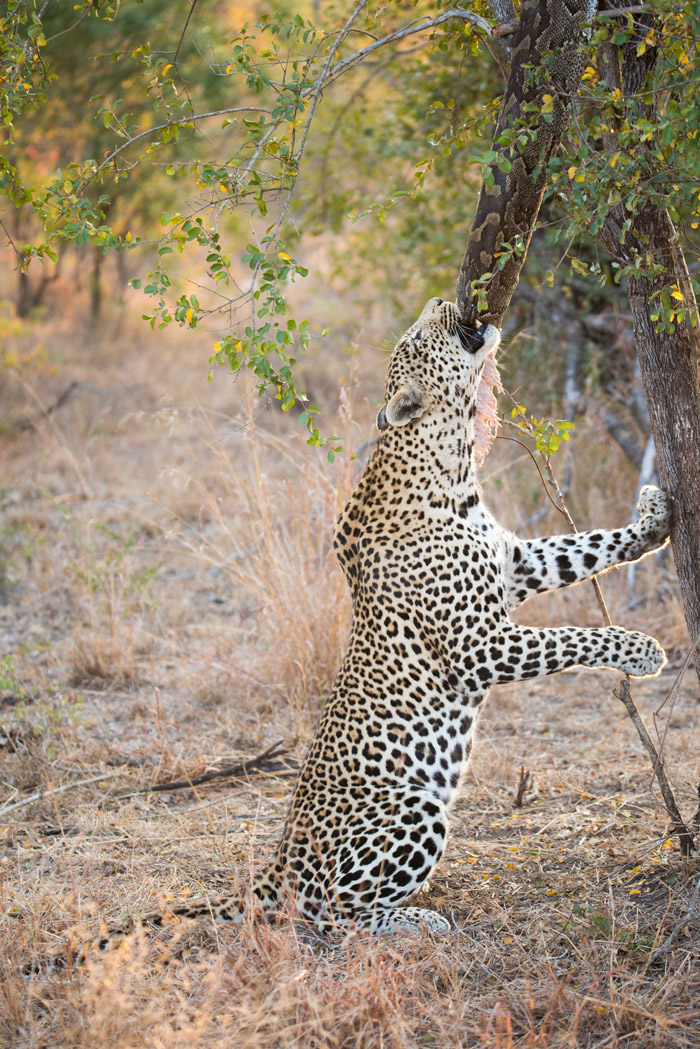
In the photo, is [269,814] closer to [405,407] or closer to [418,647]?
[418,647]

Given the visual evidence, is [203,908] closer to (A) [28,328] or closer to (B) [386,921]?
(B) [386,921]

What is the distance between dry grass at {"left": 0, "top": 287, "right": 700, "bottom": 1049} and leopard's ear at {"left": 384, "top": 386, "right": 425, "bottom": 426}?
1299 millimetres

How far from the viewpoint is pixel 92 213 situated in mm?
3947

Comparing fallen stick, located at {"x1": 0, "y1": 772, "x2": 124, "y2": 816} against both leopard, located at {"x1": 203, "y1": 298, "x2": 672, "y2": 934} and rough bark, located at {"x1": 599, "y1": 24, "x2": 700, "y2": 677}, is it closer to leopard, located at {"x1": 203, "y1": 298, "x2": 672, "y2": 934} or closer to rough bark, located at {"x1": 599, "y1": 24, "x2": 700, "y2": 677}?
leopard, located at {"x1": 203, "y1": 298, "x2": 672, "y2": 934}

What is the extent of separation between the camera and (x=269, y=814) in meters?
5.45

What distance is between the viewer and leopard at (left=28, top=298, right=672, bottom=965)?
4.05 metres

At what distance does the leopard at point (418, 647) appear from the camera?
4.05m

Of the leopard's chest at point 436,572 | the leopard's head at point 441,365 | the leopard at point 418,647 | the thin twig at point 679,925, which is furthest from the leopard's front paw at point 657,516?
the thin twig at point 679,925

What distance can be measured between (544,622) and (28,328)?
37.1 ft

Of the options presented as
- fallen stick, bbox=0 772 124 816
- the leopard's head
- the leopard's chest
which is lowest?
fallen stick, bbox=0 772 124 816

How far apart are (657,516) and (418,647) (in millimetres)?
1163

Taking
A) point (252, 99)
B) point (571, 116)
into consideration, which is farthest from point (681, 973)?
point (252, 99)

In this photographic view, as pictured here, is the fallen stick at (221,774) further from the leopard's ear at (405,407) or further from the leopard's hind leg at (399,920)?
the leopard's ear at (405,407)

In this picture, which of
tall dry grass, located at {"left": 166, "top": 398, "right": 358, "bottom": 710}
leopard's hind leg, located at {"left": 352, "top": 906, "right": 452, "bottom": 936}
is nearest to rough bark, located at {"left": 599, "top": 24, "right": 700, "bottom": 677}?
leopard's hind leg, located at {"left": 352, "top": 906, "right": 452, "bottom": 936}
